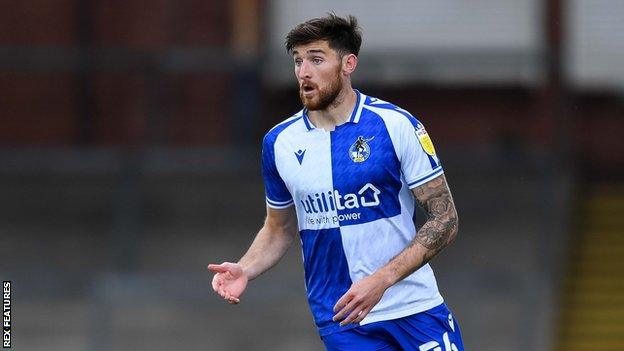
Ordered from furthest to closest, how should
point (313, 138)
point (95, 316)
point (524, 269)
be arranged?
point (524, 269) → point (95, 316) → point (313, 138)

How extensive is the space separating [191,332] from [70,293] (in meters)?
1.26

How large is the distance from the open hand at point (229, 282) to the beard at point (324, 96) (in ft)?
2.39

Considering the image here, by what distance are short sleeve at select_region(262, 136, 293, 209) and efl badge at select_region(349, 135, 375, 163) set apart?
39 cm

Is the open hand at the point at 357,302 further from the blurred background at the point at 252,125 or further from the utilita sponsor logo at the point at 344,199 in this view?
the blurred background at the point at 252,125

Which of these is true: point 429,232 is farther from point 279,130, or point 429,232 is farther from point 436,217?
point 279,130

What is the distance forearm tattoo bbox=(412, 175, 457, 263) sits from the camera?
544cm

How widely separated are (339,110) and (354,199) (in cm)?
37

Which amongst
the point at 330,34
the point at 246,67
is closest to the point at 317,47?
the point at 330,34

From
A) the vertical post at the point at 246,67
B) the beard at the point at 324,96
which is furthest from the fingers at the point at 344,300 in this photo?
the vertical post at the point at 246,67

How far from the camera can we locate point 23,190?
622 inches

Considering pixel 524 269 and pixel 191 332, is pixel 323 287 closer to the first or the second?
pixel 191 332

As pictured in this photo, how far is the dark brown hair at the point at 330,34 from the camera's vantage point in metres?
5.53

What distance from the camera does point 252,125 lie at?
15.8 meters

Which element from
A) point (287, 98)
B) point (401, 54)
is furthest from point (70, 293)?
point (401, 54)
